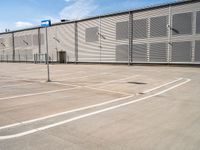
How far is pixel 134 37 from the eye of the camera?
30.8 metres

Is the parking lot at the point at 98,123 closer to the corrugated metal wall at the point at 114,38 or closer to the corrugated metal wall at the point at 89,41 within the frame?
the corrugated metal wall at the point at 114,38

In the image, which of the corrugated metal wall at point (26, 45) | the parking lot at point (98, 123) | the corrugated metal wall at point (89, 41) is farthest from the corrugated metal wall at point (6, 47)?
the parking lot at point (98, 123)

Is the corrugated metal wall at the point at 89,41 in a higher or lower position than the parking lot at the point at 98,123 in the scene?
higher

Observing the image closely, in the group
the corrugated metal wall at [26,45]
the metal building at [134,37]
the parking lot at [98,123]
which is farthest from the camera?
the corrugated metal wall at [26,45]

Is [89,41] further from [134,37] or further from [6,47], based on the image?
[6,47]

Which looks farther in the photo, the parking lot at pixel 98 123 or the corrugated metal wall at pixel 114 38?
the corrugated metal wall at pixel 114 38

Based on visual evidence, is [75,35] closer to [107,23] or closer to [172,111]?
[107,23]

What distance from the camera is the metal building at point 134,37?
2631cm

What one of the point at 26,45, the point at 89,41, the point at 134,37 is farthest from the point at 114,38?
the point at 26,45

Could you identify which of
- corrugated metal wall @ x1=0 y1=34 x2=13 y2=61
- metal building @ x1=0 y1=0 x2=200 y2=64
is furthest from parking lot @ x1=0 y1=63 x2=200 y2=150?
corrugated metal wall @ x1=0 y1=34 x2=13 y2=61

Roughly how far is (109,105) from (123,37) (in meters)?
25.2

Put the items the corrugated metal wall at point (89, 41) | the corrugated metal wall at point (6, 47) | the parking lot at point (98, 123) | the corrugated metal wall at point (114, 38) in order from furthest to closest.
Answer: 1. the corrugated metal wall at point (6, 47)
2. the corrugated metal wall at point (89, 41)
3. the corrugated metal wall at point (114, 38)
4. the parking lot at point (98, 123)

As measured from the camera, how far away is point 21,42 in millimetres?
50062

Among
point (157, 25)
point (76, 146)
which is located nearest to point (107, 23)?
point (157, 25)
